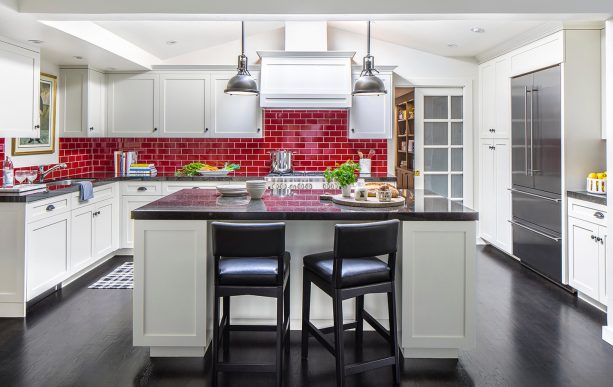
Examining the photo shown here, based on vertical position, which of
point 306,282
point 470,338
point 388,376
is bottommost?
point 388,376

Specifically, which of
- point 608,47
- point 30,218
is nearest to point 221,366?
point 30,218

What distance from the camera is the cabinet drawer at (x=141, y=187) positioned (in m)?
5.70

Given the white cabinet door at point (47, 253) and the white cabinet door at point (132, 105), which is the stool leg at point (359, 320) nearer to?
the white cabinet door at point (47, 253)

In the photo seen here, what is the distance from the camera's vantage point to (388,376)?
2.75 metres

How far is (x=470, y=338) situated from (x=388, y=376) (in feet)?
1.84

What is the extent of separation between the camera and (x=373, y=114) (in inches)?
233

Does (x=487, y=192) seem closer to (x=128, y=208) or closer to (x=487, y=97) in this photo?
(x=487, y=97)

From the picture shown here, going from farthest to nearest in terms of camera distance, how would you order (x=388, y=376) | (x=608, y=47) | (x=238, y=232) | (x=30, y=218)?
1. (x=30, y=218)
2. (x=608, y=47)
3. (x=388, y=376)
4. (x=238, y=232)

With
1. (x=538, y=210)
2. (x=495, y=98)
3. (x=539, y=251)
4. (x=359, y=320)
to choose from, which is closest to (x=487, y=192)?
(x=495, y=98)

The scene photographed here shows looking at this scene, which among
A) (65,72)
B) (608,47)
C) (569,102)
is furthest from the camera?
(65,72)

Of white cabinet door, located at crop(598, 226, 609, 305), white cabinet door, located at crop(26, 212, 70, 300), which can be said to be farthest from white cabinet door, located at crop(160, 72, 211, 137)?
white cabinet door, located at crop(598, 226, 609, 305)

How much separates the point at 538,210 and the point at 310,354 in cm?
305

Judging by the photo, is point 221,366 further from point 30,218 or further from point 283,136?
point 283,136

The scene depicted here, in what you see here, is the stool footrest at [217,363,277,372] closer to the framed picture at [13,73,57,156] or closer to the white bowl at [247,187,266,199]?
the white bowl at [247,187,266,199]
